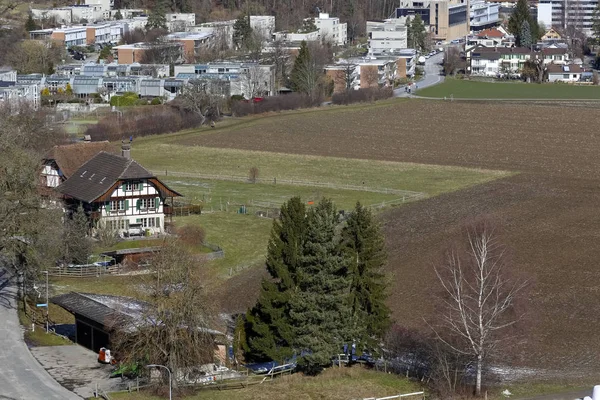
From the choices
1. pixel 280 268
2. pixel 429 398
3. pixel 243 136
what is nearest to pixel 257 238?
pixel 280 268

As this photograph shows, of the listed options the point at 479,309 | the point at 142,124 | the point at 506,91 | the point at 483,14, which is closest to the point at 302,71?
the point at 506,91

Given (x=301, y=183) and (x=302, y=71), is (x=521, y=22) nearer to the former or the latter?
(x=302, y=71)

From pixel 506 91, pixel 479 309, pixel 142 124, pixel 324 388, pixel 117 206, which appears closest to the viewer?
pixel 479 309

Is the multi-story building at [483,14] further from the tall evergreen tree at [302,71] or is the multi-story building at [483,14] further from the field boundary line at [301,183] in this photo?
the field boundary line at [301,183]

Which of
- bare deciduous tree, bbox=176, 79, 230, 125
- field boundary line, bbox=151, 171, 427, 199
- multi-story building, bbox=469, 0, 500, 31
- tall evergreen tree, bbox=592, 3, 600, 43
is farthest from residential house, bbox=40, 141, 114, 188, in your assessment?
multi-story building, bbox=469, 0, 500, 31

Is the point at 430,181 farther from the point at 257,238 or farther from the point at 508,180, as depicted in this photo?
the point at 257,238
